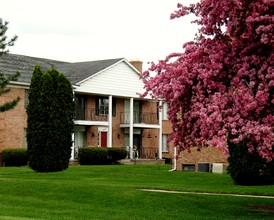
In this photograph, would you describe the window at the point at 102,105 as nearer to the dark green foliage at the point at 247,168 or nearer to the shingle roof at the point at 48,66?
the shingle roof at the point at 48,66

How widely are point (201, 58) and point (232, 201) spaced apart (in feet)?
19.4

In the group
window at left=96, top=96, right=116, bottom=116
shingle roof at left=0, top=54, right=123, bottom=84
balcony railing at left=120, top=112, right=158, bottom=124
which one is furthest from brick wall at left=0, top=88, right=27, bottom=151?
balcony railing at left=120, top=112, right=158, bottom=124

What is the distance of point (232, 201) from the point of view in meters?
20.1

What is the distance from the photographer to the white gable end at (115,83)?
47.3m

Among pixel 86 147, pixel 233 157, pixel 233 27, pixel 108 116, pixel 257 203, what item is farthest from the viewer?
pixel 108 116

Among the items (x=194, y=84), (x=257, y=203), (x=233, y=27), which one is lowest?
(x=257, y=203)

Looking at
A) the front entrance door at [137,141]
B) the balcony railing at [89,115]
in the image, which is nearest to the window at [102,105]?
the balcony railing at [89,115]

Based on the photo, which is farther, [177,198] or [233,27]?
[177,198]

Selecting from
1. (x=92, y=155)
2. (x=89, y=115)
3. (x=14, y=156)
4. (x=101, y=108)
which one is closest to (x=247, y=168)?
(x=14, y=156)

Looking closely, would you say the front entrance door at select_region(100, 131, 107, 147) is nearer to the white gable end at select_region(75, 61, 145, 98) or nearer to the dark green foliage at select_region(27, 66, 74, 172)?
the white gable end at select_region(75, 61, 145, 98)

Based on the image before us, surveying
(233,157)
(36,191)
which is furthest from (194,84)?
(233,157)

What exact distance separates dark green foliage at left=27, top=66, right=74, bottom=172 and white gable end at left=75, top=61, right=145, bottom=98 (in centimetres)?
1213

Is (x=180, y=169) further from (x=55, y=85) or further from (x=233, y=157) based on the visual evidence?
(x=233, y=157)

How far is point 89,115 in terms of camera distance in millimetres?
48688
